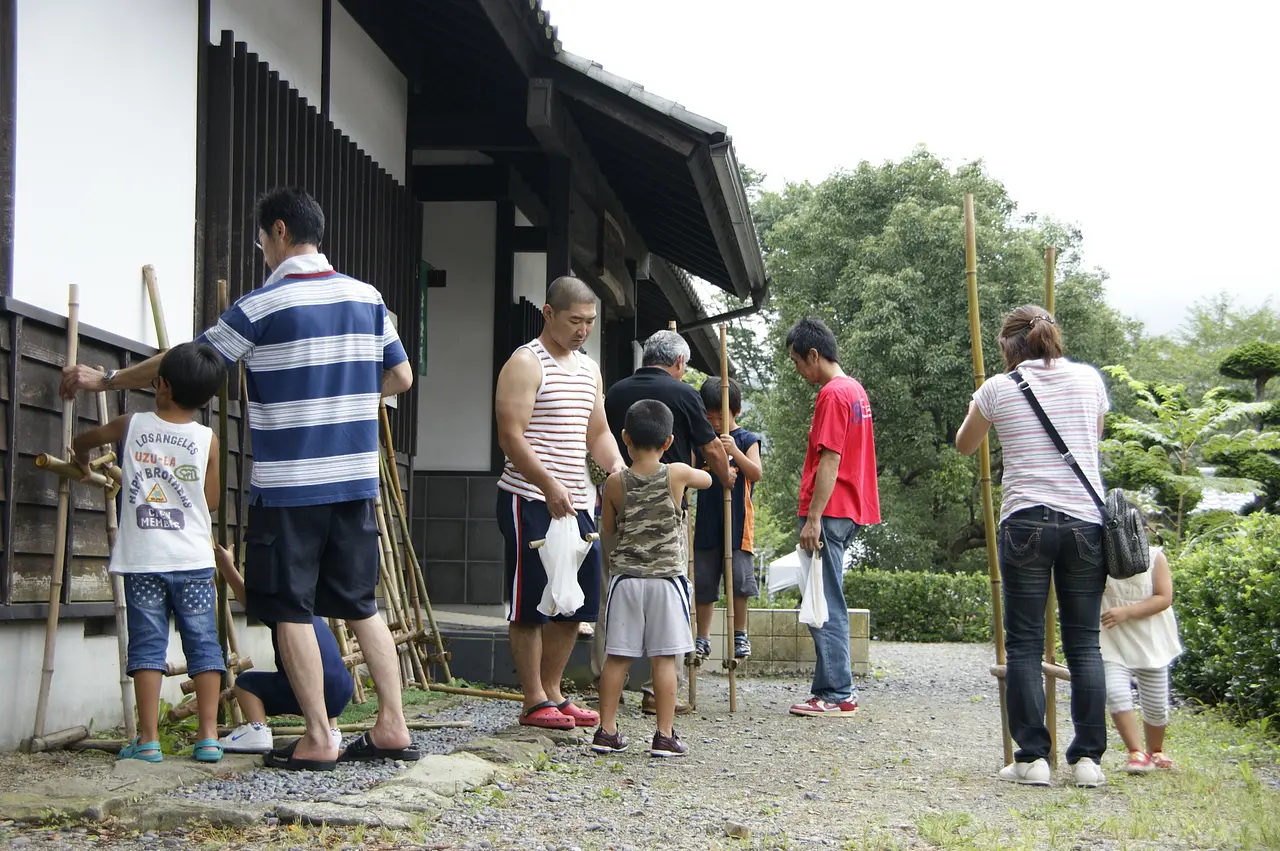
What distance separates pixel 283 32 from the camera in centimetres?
A: 655

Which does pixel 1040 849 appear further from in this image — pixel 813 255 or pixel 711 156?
pixel 813 255

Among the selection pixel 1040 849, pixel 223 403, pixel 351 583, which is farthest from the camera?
pixel 223 403

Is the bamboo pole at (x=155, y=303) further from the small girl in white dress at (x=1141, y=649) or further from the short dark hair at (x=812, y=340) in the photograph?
the small girl in white dress at (x=1141, y=649)

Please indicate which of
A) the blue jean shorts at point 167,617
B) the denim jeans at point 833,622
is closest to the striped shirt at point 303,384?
the blue jean shorts at point 167,617

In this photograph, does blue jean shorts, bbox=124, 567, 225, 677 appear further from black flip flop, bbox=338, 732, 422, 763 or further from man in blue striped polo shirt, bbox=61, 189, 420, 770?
black flip flop, bbox=338, 732, 422, 763

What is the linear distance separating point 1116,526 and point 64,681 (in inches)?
145

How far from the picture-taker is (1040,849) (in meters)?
3.44

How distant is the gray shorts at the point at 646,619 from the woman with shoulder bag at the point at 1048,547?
4.06 ft

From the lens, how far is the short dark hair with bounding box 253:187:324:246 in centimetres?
425

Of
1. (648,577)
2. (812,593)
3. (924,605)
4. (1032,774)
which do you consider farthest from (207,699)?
(924,605)

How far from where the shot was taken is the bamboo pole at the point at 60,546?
14.0ft

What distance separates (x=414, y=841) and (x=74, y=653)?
6.76 ft

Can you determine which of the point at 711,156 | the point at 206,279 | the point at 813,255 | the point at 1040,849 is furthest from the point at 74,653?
the point at 813,255

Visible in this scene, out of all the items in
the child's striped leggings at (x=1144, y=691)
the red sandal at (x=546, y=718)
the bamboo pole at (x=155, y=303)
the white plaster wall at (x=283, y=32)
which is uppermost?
the white plaster wall at (x=283, y=32)
